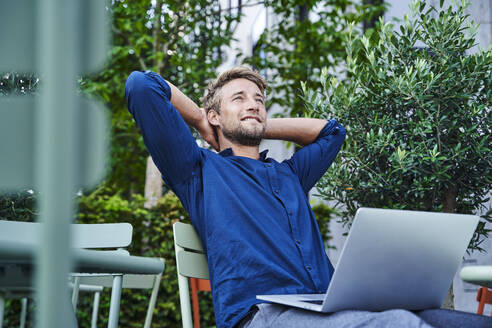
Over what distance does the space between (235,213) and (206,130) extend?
2.24 ft

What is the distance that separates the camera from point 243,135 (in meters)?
2.43

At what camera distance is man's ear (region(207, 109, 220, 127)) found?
255 cm

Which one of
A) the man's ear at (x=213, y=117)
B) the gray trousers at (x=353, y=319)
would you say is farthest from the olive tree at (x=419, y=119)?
the gray trousers at (x=353, y=319)

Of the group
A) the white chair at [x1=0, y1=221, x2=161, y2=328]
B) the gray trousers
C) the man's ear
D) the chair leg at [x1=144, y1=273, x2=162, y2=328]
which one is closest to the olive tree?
the man's ear

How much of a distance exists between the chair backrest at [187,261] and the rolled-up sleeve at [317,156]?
0.63 meters

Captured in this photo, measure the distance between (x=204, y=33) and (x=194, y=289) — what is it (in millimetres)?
4958

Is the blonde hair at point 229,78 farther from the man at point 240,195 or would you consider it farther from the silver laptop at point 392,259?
the silver laptop at point 392,259

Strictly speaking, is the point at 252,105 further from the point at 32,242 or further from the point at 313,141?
the point at 32,242

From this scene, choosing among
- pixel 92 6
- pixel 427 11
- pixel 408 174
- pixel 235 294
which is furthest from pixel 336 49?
pixel 92 6

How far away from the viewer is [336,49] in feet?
20.7

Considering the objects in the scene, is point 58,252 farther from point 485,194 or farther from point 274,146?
point 274,146

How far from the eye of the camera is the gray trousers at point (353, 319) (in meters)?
1.36

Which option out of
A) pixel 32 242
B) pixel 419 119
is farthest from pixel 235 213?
pixel 419 119

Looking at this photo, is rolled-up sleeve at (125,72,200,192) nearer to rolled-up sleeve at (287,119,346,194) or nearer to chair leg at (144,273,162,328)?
rolled-up sleeve at (287,119,346,194)
